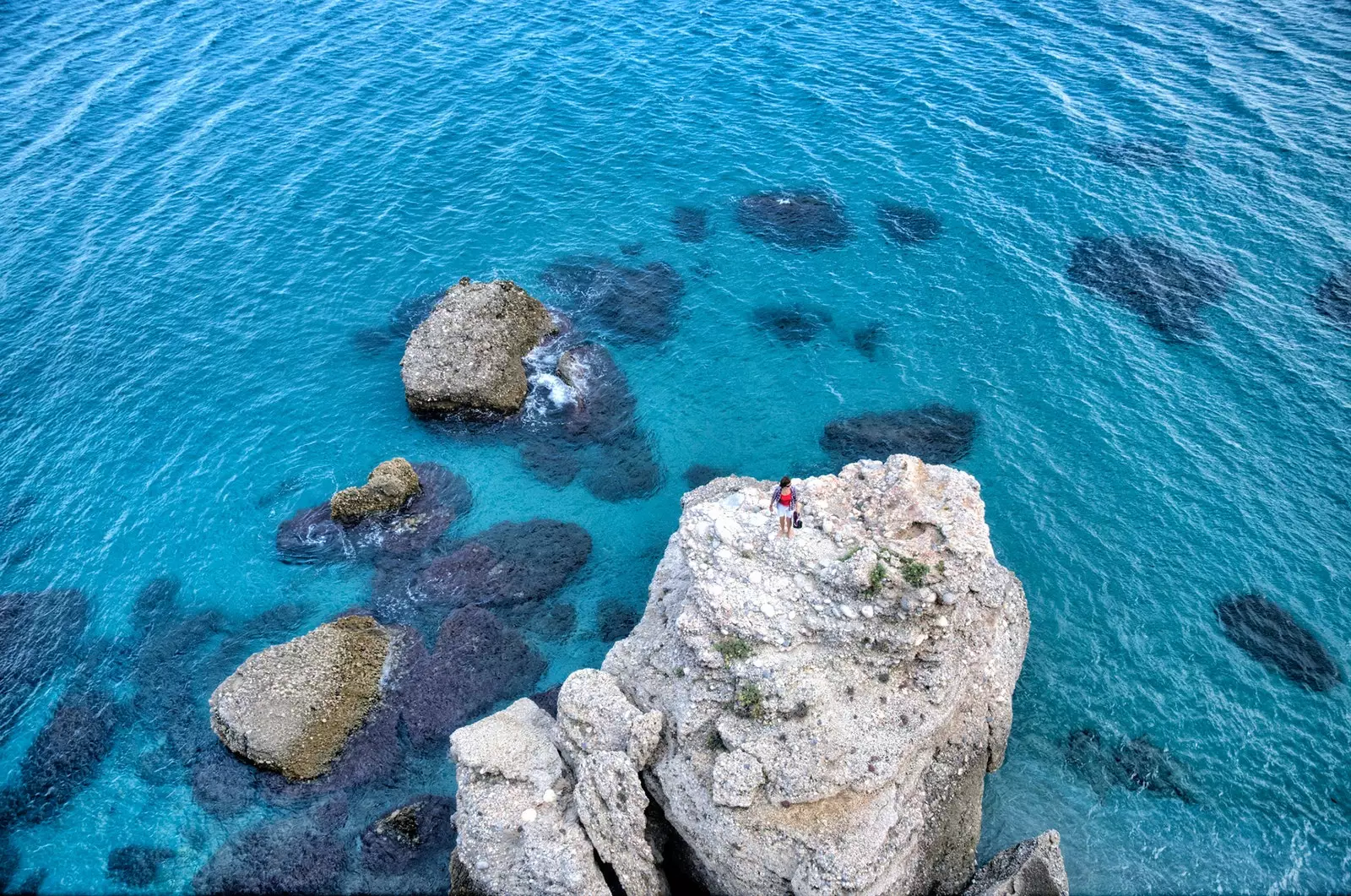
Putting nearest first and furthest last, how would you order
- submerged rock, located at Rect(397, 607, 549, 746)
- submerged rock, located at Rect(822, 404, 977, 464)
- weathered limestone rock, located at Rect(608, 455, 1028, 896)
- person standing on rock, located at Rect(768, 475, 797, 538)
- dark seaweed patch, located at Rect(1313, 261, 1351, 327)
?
weathered limestone rock, located at Rect(608, 455, 1028, 896), person standing on rock, located at Rect(768, 475, 797, 538), submerged rock, located at Rect(397, 607, 549, 746), submerged rock, located at Rect(822, 404, 977, 464), dark seaweed patch, located at Rect(1313, 261, 1351, 327)

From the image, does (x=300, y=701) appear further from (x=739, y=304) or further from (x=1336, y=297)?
(x=1336, y=297)

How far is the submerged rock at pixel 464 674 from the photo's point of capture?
32188 mm

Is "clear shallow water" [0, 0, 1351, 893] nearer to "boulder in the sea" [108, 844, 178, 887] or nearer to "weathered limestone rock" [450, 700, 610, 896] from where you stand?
"boulder in the sea" [108, 844, 178, 887]

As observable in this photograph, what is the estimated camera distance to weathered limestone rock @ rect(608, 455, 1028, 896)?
2406 cm

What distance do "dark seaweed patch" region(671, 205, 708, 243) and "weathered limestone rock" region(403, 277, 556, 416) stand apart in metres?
13.6

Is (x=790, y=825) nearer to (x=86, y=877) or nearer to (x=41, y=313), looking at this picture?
(x=86, y=877)

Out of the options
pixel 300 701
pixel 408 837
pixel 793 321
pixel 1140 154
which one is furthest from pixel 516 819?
pixel 1140 154

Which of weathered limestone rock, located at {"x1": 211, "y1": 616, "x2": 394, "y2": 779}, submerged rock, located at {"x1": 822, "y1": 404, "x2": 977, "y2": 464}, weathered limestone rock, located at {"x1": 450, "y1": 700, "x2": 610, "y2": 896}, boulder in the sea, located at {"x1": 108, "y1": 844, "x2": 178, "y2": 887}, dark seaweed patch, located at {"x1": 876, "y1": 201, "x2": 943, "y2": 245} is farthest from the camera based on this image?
dark seaweed patch, located at {"x1": 876, "y1": 201, "x2": 943, "y2": 245}

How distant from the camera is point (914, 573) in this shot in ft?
85.9

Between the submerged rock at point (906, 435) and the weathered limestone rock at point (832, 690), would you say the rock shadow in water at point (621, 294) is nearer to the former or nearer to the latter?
the submerged rock at point (906, 435)

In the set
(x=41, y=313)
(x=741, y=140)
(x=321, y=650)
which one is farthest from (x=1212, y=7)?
(x=41, y=313)

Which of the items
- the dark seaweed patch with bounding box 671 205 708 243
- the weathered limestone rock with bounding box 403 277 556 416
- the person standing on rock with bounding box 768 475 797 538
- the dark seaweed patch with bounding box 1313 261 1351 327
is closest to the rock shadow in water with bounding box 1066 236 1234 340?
the dark seaweed patch with bounding box 1313 261 1351 327

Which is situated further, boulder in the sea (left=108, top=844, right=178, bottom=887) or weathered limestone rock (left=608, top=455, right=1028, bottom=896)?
boulder in the sea (left=108, top=844, right=178, bottom=887)

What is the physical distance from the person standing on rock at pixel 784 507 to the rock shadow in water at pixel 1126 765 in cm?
1367
